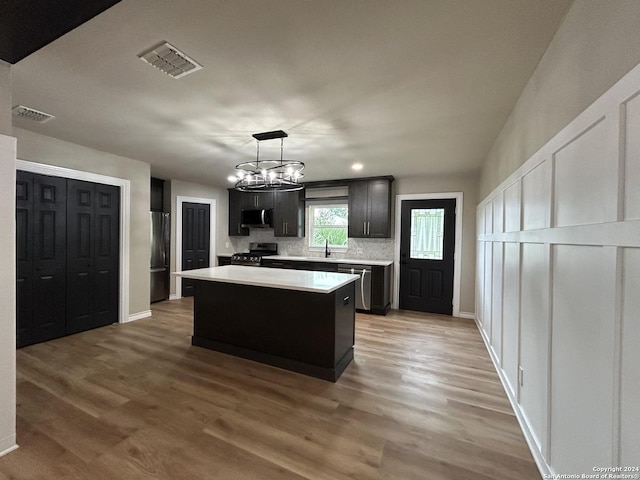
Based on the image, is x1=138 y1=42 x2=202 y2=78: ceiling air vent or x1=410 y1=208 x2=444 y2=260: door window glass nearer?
x1=138 y1=42 x2=202 y2=78: ceiling air vent

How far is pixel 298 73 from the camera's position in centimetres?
189

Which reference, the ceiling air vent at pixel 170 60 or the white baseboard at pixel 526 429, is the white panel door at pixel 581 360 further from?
the ceiling air vent at pixel 170 60

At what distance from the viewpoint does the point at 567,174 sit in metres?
1.32

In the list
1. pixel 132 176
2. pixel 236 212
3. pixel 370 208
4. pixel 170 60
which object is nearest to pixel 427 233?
pixel 370 208

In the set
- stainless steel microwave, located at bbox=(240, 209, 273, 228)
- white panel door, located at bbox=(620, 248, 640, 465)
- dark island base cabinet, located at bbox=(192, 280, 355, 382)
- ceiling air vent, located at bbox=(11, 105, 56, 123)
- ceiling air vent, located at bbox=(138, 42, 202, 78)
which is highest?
ceiling air vent, located at bbox=(11, 105, 56, 123)

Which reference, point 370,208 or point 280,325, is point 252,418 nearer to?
point 280,325

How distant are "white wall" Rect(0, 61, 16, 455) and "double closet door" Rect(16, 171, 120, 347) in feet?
6.73

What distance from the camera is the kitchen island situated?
2604 millimetres

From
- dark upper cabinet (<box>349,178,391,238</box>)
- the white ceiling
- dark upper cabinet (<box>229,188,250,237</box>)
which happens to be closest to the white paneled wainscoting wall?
the white ceiling

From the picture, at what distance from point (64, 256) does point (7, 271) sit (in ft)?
7.61

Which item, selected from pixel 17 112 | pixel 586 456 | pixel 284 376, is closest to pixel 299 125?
pixel 284 376

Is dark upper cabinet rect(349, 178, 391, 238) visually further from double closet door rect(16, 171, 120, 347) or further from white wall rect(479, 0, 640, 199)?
double closet door rect(16, 171, 120, 347)

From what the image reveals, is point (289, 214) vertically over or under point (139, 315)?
over

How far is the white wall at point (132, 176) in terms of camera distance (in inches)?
132
